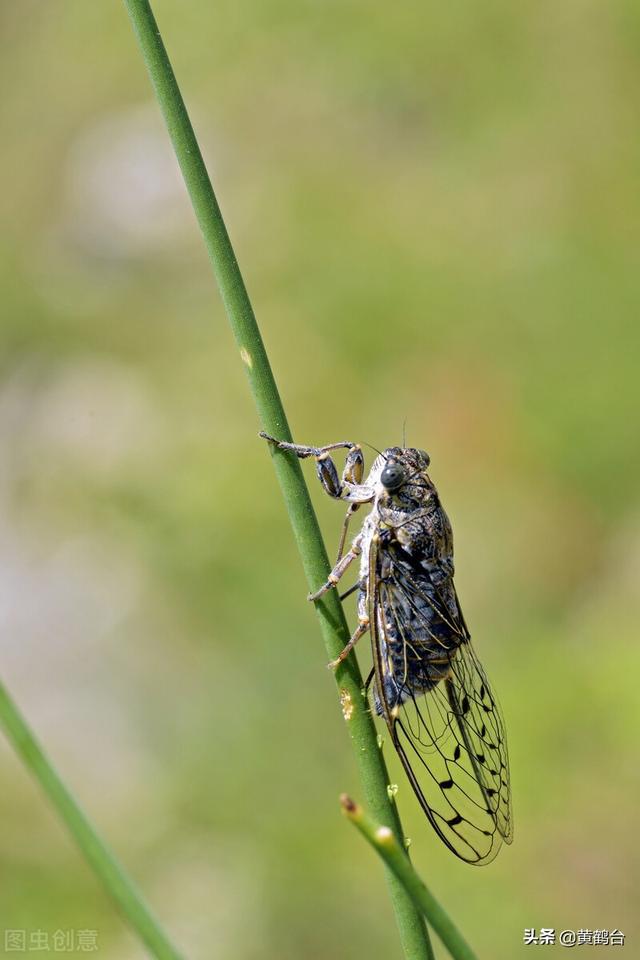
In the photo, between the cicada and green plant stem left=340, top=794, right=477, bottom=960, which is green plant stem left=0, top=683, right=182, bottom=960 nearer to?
green plant stem left=340, top=794, right=477, bottom=960

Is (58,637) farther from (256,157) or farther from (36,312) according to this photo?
(256,157)

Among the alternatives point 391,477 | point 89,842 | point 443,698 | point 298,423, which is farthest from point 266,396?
point 298,423

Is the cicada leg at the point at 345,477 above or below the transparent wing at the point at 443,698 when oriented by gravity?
above

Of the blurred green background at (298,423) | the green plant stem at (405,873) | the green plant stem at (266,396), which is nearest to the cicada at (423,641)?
the green plant stem at (266,396)

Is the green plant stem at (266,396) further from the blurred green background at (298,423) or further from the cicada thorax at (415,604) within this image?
the blurred green background at (298,423)

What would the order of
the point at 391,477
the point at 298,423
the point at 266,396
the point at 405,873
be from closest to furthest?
the point at 405,873, the point at 266,396, the point at 391,477, the point at 298,423

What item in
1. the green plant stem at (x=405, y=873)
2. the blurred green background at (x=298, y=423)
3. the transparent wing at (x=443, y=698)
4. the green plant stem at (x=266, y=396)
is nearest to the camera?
the green plant stem at (x=405, y=873)

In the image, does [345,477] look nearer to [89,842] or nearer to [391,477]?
[391,477]

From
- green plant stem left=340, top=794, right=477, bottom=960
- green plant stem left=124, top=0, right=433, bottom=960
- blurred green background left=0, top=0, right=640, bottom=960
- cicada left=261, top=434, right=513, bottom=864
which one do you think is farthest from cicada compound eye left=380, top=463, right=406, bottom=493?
blurred green background left=0, top=0, right=640, bottom=960
